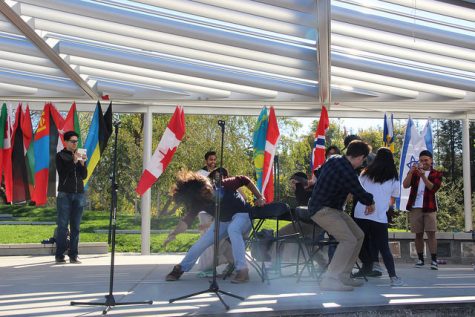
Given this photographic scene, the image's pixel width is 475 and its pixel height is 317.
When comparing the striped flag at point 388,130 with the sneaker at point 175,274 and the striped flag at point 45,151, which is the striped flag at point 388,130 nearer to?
the sneaker at point 175,274

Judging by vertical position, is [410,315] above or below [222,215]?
below

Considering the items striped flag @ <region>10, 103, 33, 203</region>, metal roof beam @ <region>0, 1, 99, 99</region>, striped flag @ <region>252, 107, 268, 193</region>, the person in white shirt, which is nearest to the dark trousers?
the person in white shirt

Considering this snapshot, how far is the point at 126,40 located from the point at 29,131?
346 centimetres

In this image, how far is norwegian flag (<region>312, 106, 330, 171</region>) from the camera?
31.4 feet

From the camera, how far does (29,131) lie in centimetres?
956

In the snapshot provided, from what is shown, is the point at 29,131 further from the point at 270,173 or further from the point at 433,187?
the point at 433,187

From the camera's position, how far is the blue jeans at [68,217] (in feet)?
25.3

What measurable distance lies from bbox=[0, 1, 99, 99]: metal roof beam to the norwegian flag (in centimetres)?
405

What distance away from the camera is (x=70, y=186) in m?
7.69

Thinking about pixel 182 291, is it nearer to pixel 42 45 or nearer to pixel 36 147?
→ pixel 42 45

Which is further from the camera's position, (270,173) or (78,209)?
(270,173)

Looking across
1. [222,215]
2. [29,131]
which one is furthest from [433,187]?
[29,131]

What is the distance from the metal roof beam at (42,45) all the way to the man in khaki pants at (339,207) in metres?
3.81

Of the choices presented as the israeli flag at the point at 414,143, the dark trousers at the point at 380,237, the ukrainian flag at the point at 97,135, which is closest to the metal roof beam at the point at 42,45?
the ukrainian flag at the point at 97,135
